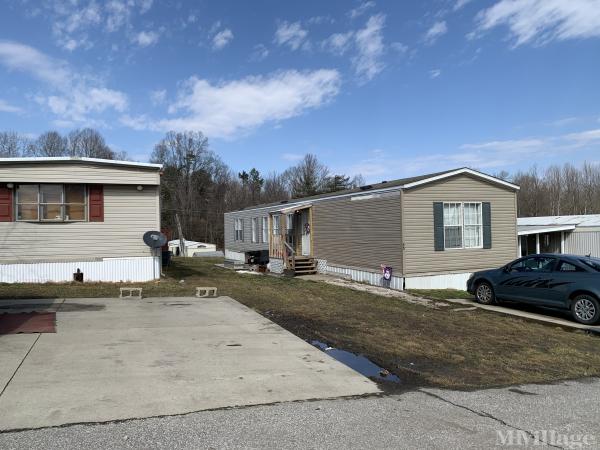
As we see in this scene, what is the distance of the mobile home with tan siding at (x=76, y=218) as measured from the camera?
1434cm

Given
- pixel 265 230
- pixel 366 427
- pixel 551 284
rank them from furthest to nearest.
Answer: pixel 265 230 < pixel 551 284 < pixel 366 427

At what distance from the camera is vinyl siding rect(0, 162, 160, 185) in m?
14.2

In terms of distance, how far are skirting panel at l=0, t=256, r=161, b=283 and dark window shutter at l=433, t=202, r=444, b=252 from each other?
29.5 ft

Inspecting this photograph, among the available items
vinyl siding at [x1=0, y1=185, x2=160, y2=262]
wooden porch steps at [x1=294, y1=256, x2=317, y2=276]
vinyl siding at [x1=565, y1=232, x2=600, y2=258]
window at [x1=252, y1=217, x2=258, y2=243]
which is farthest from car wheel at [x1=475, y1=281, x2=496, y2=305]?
window at [x1=252, y1=217, x2=258, y2=243]

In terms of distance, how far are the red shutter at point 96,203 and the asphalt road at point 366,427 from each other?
12.1 metres

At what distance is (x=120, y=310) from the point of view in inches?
381

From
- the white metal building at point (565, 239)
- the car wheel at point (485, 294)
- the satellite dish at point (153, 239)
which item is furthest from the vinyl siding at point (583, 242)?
the satellite dish at point (153, 239)

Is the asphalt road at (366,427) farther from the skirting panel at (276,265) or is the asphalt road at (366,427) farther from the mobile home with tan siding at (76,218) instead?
the skirting panel at (276,265)

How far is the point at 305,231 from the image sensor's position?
22.4 meters

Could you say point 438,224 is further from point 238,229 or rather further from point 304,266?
point 238,229

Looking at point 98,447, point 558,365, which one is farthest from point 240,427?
point 558,365

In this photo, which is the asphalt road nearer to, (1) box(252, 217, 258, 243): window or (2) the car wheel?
(2) the car wheel

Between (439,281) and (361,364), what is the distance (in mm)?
10238

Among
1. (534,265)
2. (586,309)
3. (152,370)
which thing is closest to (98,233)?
(152,370)
